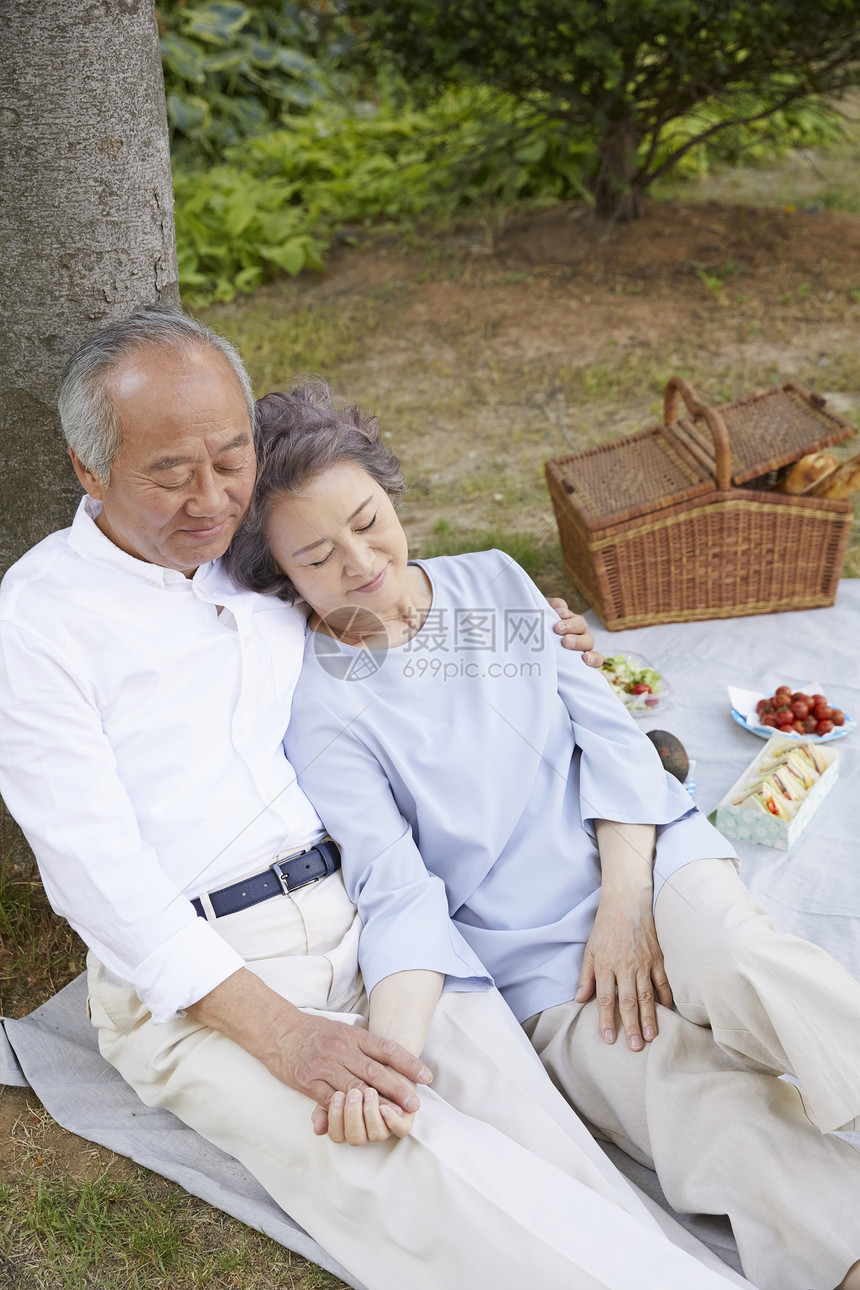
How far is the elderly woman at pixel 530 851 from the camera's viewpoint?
1782mm

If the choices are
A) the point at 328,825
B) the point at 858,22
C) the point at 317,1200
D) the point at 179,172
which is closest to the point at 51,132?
the point at 328,825

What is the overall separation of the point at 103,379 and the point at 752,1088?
1.60 metres

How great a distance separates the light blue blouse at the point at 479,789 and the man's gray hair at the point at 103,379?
58 centimetres

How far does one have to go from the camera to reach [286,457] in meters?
2.09

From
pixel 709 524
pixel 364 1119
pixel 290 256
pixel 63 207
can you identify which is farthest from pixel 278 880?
pixel 290 256

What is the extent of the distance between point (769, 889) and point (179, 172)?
836 centimetres

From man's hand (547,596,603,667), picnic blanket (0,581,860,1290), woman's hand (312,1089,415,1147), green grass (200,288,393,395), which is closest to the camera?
woman's hand (312,1089,415,1147)

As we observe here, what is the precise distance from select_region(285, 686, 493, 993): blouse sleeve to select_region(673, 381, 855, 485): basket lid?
79.0 inches

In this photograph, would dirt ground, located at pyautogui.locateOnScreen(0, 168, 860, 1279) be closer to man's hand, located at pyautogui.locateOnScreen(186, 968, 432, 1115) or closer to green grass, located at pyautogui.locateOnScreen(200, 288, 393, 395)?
green grass, located at pyautogui.locateOnScreen(200, 288, 393, 395)

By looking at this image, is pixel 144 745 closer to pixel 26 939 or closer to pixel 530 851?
pixel 530 851

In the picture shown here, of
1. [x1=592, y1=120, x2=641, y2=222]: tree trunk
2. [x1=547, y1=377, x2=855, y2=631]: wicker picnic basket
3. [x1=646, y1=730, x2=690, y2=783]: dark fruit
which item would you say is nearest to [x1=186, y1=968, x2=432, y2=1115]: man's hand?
[x1=646, y1=730, x2=690, y2=783]: dark fruit

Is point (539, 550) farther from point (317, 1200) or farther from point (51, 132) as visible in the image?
point (317, 1200)

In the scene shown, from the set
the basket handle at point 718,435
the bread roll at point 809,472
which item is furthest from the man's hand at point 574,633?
the bread roll at point 809,472

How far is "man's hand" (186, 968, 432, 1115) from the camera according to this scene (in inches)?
69.0
